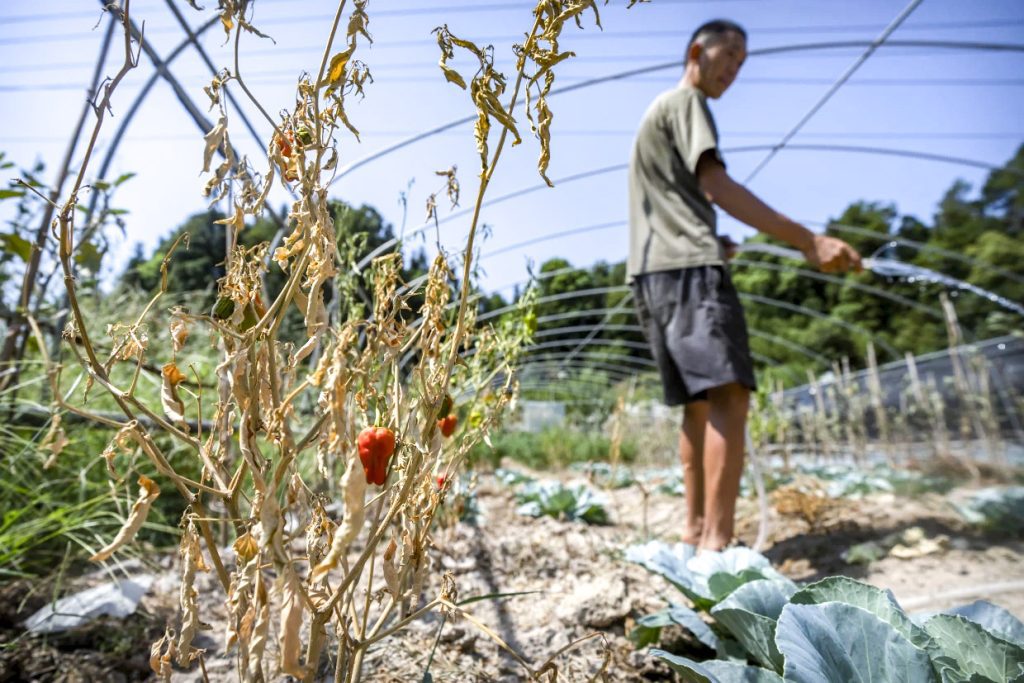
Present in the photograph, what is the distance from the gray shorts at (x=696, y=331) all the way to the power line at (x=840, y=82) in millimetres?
2330

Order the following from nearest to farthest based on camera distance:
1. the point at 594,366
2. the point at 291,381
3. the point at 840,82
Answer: the point at 291,381 < the point at 840,82 < the point at 594,366

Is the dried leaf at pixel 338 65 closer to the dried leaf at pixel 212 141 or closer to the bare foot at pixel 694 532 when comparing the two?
the dried leaf at pixel 212 141

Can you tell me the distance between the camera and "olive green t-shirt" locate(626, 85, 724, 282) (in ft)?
6.66

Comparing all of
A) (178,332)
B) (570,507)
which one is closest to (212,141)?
(178,332)

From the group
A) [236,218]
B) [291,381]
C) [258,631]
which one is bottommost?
[258,631]

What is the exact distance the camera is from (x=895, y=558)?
215 centimetres

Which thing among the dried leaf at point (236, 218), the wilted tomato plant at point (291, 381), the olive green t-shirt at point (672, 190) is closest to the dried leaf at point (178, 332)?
the wilted tomato plant at point (291, 381)

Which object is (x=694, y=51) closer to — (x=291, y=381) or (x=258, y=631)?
(x=291, y=381)

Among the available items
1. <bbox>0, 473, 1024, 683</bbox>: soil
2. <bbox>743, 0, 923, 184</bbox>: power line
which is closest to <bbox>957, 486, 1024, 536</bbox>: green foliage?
<bbox>0, 473, 1024, 683</bbox>: soil

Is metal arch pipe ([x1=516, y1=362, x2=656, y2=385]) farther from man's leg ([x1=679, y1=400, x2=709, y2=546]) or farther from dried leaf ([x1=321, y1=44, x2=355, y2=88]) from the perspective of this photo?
dried leaf ([x1=321, y1=44, x2=355, y2=88])

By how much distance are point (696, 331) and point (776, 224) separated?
449 millimetres

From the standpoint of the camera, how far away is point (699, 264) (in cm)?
200

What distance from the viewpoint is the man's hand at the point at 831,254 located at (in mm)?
1919

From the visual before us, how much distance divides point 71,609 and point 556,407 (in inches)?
514
